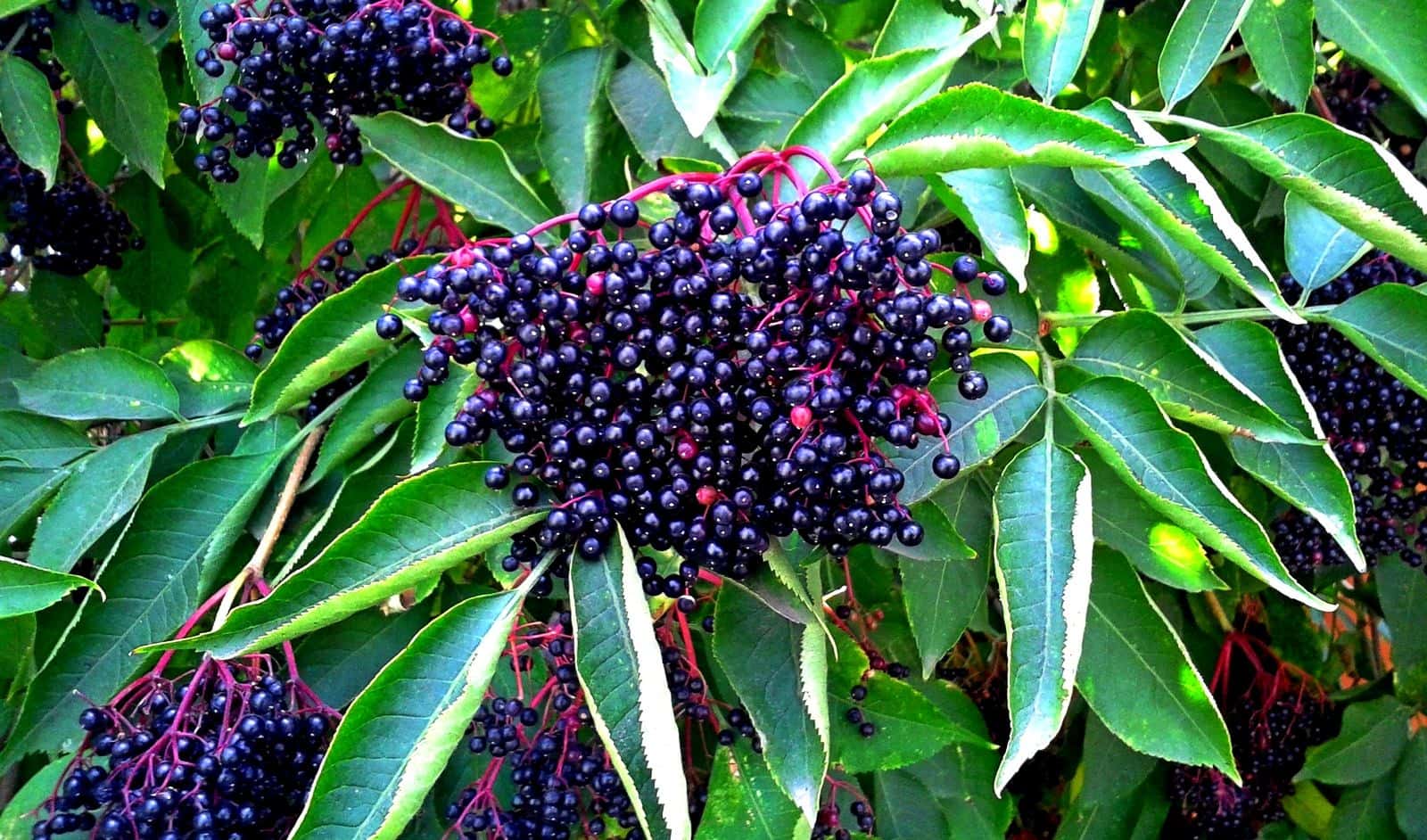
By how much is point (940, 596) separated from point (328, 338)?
2.94 feet

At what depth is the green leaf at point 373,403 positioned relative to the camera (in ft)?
4.87

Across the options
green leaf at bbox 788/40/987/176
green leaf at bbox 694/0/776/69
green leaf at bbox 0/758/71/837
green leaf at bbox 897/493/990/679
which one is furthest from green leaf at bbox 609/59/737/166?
green leaf at bbox 0/758/71/837

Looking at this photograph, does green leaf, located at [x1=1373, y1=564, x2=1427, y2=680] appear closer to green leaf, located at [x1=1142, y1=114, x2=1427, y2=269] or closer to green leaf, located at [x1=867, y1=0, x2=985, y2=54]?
green leaf, located at [x1=1142, y1=114, x2=1427, y2=269]

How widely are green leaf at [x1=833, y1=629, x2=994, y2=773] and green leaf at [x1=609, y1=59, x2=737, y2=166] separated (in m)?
0.77

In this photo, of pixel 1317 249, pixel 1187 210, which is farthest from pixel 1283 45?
pixel 1187 210

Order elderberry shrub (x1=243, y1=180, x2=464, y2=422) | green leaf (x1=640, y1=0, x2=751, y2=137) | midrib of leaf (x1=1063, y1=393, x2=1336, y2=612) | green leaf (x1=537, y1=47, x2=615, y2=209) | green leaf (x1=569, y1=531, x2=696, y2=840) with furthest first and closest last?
elderberry shrub (x1=243, y1=180, x2=464, y2=422) < green leaf (x1=537, y1=47, x2=615, y2=209) < green leaf (x1=640, y1=0, x2=751, y2=137) < midrib of leaf (x1=1063, y1=393, x2=1336, y2=612) < green leaf (x1=569, y1=531, x2=696, y2=840)

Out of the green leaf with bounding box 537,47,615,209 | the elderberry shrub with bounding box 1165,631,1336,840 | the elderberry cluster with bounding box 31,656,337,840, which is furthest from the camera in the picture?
the elderberry shrub with bounding box 1165,631,1336,840

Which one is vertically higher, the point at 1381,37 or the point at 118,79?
the point at 118,79

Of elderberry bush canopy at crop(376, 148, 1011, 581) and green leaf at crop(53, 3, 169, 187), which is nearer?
elderberry bush canopy at crop(376, 148, 1011, 581)

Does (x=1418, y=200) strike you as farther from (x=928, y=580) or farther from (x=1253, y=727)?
(x=1253, y=727)

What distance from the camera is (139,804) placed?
120 cm

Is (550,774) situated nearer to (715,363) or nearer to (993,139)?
(715,363)

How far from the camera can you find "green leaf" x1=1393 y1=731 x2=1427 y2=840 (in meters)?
2.14

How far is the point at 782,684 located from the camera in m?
1.23
